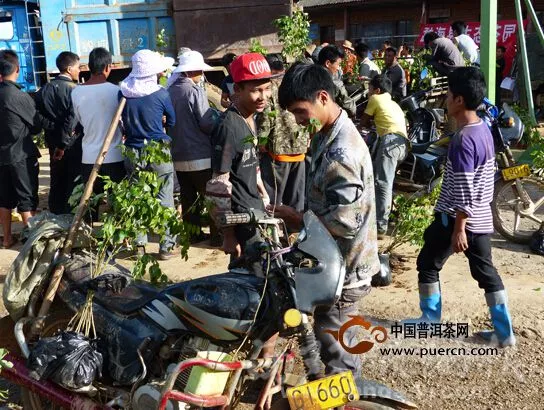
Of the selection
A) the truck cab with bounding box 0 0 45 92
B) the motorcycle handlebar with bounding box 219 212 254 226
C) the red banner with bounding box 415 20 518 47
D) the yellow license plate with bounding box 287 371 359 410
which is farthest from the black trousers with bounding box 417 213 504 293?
the red banner with bounding box 415 20 518 47

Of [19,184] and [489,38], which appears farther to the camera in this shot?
[489,38]

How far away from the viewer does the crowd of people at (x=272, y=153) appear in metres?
3.20

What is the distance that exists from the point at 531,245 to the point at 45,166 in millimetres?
8575

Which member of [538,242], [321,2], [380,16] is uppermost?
[321,2]

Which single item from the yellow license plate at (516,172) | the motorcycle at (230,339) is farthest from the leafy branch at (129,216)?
the yellow license plate at (516,172)

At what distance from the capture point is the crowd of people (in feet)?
10.5

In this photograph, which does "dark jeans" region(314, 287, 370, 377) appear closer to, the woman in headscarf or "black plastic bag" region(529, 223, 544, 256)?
the woman in headscarf

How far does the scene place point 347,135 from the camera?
319 centimetres

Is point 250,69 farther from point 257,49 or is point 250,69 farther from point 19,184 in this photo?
point 257,49

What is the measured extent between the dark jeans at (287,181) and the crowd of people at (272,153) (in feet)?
0.04

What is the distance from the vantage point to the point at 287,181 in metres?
5.97

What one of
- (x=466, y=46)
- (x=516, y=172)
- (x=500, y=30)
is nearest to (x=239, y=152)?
(x=516, y=172)

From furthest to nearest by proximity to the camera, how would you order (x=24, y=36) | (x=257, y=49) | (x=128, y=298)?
(x=24, y=36), (x=257, y=49), (x=128, y=298)

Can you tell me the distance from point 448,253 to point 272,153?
6.27 feet
